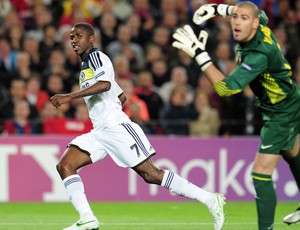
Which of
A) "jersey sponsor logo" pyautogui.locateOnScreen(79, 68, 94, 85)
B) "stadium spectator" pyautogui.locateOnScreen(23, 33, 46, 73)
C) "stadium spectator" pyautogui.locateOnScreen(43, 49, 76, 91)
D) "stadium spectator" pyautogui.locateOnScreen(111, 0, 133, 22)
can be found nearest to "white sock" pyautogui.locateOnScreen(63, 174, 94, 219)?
"jersey sponsor logo" pyautogui.locateOnScreen(79, 68, 94, 85)

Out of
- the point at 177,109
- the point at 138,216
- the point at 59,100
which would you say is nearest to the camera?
the point at 59,100

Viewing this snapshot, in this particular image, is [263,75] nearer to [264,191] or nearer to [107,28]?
[264,191]

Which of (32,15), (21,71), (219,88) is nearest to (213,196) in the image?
(219,88)

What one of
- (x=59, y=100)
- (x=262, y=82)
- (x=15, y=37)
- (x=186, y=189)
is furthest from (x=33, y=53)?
(x=262, y=82)

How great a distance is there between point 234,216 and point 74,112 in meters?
4.12

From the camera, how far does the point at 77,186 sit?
8.41 metres

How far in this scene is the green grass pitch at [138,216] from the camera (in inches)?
371

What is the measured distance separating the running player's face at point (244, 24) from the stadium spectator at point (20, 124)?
6.22 m

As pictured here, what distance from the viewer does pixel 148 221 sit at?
10.0m

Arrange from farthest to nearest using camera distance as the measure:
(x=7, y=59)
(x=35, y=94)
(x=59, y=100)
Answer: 1. (x=7, y=59)
2. (x=35, y=94)
3. (x=59, y=100)

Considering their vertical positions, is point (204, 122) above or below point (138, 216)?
above

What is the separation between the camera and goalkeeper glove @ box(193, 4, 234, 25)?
26.4 feet

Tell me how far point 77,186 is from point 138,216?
2455 mm

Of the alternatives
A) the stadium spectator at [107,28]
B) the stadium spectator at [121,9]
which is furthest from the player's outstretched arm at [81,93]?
the stadium spectator at [121,9]
